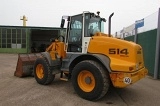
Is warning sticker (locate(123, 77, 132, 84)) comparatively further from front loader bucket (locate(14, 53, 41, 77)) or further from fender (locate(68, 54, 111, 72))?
front loader bucket (locate(14, 53, 41, 77))

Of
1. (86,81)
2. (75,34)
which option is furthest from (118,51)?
(75,34)

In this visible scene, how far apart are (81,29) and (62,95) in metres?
2.11

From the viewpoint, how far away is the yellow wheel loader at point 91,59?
6172mm

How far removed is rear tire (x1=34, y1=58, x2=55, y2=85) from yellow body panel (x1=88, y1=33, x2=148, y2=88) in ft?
6.28

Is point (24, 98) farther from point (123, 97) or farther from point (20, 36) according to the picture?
point (20, 36)

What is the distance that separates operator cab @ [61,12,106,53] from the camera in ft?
23.5

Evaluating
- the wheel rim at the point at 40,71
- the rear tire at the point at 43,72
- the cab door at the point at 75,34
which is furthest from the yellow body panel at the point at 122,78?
the wheel rim at the point at 40,71

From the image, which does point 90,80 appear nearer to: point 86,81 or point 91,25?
point 86,81

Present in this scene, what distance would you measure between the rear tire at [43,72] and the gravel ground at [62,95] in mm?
194

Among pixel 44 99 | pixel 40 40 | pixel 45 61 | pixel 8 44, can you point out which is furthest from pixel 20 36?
pixel 44 99

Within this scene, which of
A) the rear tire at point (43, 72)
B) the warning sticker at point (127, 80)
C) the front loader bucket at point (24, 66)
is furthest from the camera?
the front loader bucket at point (24, 66)

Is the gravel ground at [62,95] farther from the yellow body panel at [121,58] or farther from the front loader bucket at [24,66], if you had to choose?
the front loader bucket at [24,66]

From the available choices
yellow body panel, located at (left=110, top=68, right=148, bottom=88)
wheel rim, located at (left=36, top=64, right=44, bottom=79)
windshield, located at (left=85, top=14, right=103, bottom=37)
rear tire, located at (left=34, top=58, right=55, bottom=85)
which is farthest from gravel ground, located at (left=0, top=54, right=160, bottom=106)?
windshield, located at (left=85, top=14, right=103, bottom=37)

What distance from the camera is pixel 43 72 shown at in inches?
323
